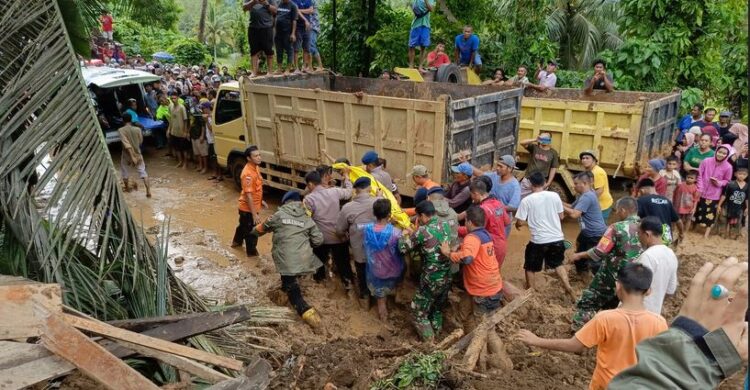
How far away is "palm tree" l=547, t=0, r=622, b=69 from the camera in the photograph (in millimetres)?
14414

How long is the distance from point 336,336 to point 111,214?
244 cm

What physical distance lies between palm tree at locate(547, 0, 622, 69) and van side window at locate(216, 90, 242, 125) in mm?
9055

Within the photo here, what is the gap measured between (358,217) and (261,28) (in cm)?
491

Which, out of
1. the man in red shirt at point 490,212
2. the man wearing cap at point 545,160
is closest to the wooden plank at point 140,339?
the man in red shirt at point 490,212

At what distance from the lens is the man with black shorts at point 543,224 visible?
5.31 metres

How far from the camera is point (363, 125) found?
6871 mm

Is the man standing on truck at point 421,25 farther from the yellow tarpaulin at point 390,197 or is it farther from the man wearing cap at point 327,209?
the man wearing cap at point 327,209

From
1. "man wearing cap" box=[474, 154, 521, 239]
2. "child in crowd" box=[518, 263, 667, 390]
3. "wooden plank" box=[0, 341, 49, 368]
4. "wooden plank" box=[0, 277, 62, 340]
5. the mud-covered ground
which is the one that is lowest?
the mud-covered ground

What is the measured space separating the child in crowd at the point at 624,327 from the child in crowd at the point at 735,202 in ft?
16.8

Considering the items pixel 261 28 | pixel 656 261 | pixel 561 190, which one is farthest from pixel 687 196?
pixel 261 28

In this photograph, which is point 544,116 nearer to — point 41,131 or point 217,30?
point 41,131

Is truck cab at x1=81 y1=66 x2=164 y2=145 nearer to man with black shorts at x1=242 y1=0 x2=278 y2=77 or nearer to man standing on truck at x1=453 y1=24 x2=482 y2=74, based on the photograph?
man with black shorts at x1=242 y1=0 x2=278 y2=77

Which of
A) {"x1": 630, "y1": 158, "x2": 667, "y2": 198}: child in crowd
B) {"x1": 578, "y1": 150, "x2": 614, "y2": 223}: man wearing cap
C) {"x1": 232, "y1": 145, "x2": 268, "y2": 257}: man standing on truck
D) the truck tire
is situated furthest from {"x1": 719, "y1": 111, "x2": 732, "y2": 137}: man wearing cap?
{"x1": 232, "y1": 145, "x2": 268, "y2": 257}: man standing on truck

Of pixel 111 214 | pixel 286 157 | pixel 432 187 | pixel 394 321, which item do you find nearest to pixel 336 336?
pixel 394 321
